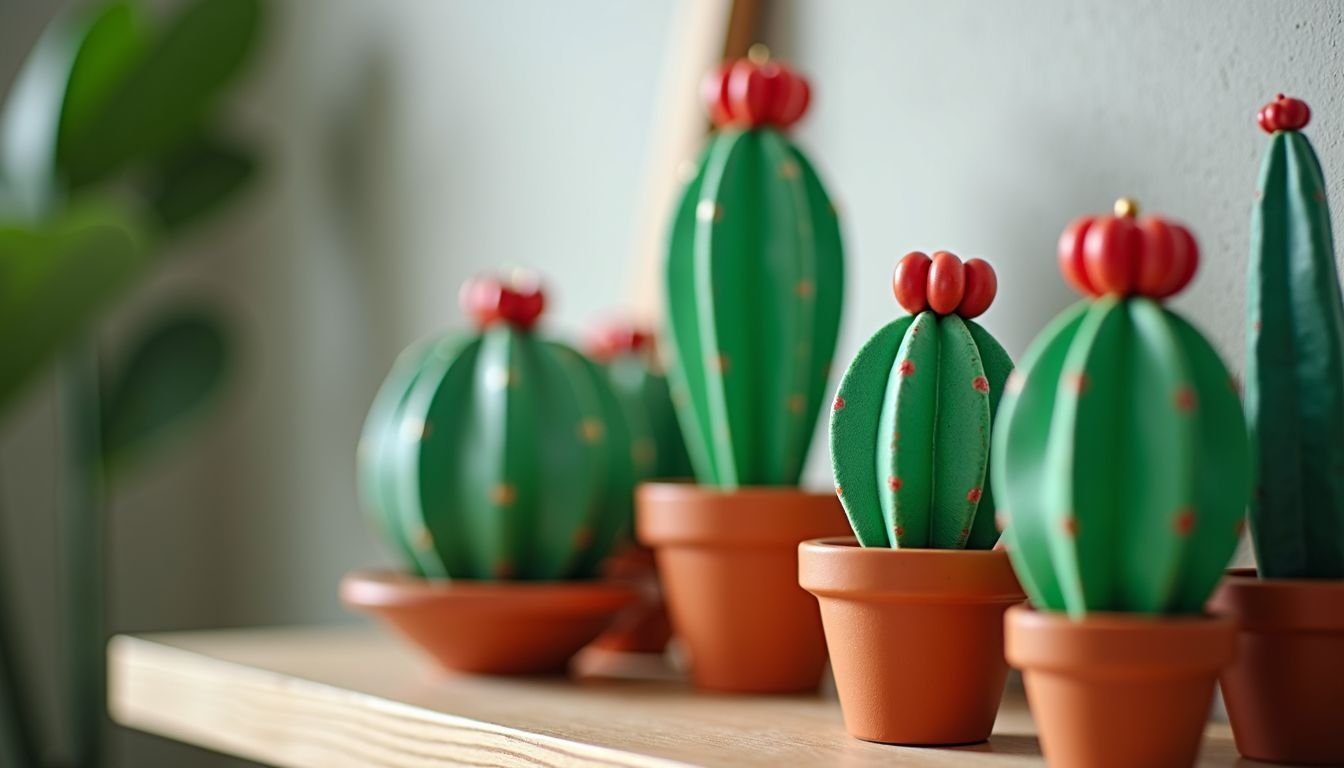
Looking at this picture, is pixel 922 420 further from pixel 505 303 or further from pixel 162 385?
pixel 162 385

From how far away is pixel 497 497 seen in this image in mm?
766

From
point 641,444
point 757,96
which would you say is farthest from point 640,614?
point 757,96

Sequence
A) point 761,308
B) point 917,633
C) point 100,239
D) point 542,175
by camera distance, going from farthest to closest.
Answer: point 100,239, point 542,175, point 761,308, point 917,633

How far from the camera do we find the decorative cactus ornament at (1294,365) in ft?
1.73

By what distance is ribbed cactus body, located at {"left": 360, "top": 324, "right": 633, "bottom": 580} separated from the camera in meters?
0.77

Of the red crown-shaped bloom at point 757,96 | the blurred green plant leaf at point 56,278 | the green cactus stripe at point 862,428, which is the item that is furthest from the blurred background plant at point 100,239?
the green cactus stripe at point 862,428

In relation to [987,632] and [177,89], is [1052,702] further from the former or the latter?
[177,89]

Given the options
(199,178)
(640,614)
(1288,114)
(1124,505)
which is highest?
(199,178)

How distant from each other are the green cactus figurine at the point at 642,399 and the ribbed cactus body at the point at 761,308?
12 cm

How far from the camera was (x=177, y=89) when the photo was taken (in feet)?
4.54

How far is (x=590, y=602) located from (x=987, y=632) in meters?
0.27

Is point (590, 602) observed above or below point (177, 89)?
below

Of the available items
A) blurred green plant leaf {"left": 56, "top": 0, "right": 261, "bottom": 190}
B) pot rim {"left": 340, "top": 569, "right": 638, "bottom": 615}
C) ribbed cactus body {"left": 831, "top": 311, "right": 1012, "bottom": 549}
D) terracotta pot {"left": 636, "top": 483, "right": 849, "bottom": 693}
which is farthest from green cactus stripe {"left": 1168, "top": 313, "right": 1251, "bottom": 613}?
blurred green plant leaf {"left": 56, "top": 0, "right": 261, "bottom": 190}

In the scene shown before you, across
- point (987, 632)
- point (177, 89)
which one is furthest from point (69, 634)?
point (987, 632)
